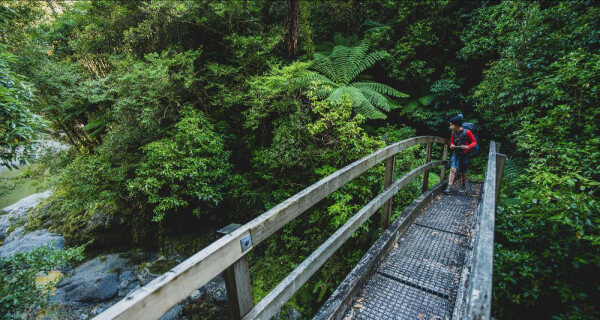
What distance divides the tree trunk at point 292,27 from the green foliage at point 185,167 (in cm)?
327

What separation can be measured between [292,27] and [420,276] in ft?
22.5

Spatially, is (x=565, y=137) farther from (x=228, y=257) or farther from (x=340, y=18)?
(x=340, y=18)

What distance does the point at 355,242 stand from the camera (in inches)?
182

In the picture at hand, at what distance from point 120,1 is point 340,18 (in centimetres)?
839

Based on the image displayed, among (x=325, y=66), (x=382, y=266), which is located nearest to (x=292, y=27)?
(x=325, y=66)

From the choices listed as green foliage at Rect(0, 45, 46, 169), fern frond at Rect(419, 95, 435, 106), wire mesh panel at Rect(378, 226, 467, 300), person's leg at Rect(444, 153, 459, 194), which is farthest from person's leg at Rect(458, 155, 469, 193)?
green foliage at Rect(0, 45, 46, 169)

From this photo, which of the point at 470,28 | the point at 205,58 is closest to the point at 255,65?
the point at 205,58

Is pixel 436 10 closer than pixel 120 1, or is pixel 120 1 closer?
pixel 436 10

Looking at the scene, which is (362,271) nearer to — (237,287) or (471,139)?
(237,287)

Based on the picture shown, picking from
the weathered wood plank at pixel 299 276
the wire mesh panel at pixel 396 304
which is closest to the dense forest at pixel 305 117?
the wire mesh panel at pixel 396 304

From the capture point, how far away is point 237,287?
1.27m

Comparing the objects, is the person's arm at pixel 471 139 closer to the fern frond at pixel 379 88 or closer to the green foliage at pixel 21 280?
the fern frond at pixel 379 88

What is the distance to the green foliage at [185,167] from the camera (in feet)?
18.5

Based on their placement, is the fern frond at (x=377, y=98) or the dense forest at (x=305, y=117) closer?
the dense forest at (x=305, y=117)
